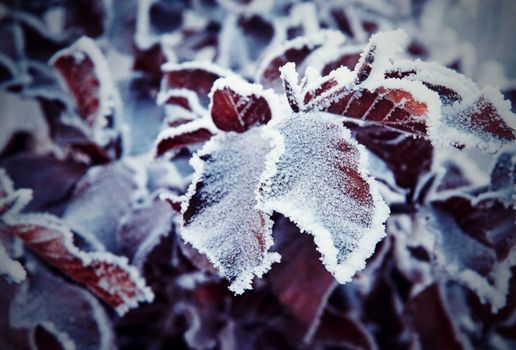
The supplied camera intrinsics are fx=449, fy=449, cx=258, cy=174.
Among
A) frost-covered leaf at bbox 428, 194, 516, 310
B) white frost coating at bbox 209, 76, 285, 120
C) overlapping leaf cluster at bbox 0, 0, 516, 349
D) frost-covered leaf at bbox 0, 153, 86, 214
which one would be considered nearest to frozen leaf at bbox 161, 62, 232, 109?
overlapping leaf cluster at bbox 0, 0, 516, 349

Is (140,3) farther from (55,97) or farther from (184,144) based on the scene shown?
(184,144)

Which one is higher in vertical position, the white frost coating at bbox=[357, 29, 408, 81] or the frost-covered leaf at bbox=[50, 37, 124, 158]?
the white frost coating at bbox=[357, 29, 408, 81]


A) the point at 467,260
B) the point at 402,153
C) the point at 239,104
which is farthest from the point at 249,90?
the point at 467,260

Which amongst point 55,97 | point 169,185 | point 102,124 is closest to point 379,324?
point 169,185

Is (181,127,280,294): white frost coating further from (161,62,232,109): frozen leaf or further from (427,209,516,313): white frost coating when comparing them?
(427,209,516,313): white frost coating

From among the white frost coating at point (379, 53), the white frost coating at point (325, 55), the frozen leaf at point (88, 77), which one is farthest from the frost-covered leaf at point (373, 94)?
the frozen leaf at point (88, 77)

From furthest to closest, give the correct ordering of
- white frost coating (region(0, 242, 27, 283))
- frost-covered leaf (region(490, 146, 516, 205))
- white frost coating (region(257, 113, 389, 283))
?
1. frost-covered leaf (region(490, 146, 516, 205))
2. white frost coating (region(0, 242, 27, 283))
3. white frost coating (region(257, 113, 389, 283))

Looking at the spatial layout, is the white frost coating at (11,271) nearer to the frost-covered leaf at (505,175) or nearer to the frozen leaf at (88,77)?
the frozen leaf at (88,77)

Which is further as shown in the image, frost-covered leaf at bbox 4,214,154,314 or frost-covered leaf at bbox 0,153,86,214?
frost-covered leaf at bbox 0,153,86,214
